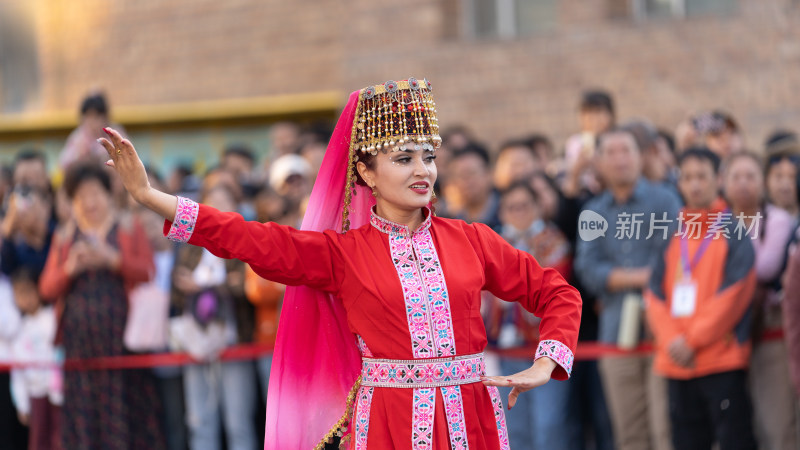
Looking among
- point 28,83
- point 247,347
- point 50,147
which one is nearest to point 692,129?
point 247,347

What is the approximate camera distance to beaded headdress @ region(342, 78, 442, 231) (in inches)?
164

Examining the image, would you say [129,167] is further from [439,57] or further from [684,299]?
[439,57]

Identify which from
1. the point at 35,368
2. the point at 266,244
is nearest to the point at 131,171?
the point at 266,244

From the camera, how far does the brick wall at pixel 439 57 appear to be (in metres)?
9.80

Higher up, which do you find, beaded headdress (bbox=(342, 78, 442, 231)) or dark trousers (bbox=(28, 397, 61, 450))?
beaded headdress (bbox=(342, 78, 442, 231))

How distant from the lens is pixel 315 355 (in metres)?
4.39

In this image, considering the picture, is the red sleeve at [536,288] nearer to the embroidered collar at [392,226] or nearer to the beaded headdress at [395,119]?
the embroidered collar at [392,226]

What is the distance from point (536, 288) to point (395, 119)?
78 cm

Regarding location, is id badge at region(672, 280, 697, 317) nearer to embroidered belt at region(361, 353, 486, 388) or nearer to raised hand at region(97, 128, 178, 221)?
embroidered belt at region(361, 353, 486, 388)

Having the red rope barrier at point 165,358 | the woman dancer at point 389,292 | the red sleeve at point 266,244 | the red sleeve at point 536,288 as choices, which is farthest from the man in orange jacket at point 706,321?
the red sleeve at point 266,244

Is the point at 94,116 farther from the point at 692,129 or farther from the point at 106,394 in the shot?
the point at 692,129

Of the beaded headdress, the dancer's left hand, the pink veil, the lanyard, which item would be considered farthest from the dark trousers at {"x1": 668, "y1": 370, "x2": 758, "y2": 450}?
the beaded headdress

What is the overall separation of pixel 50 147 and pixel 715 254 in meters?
10.3

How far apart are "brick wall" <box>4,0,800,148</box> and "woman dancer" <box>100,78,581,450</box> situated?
19.7ft
